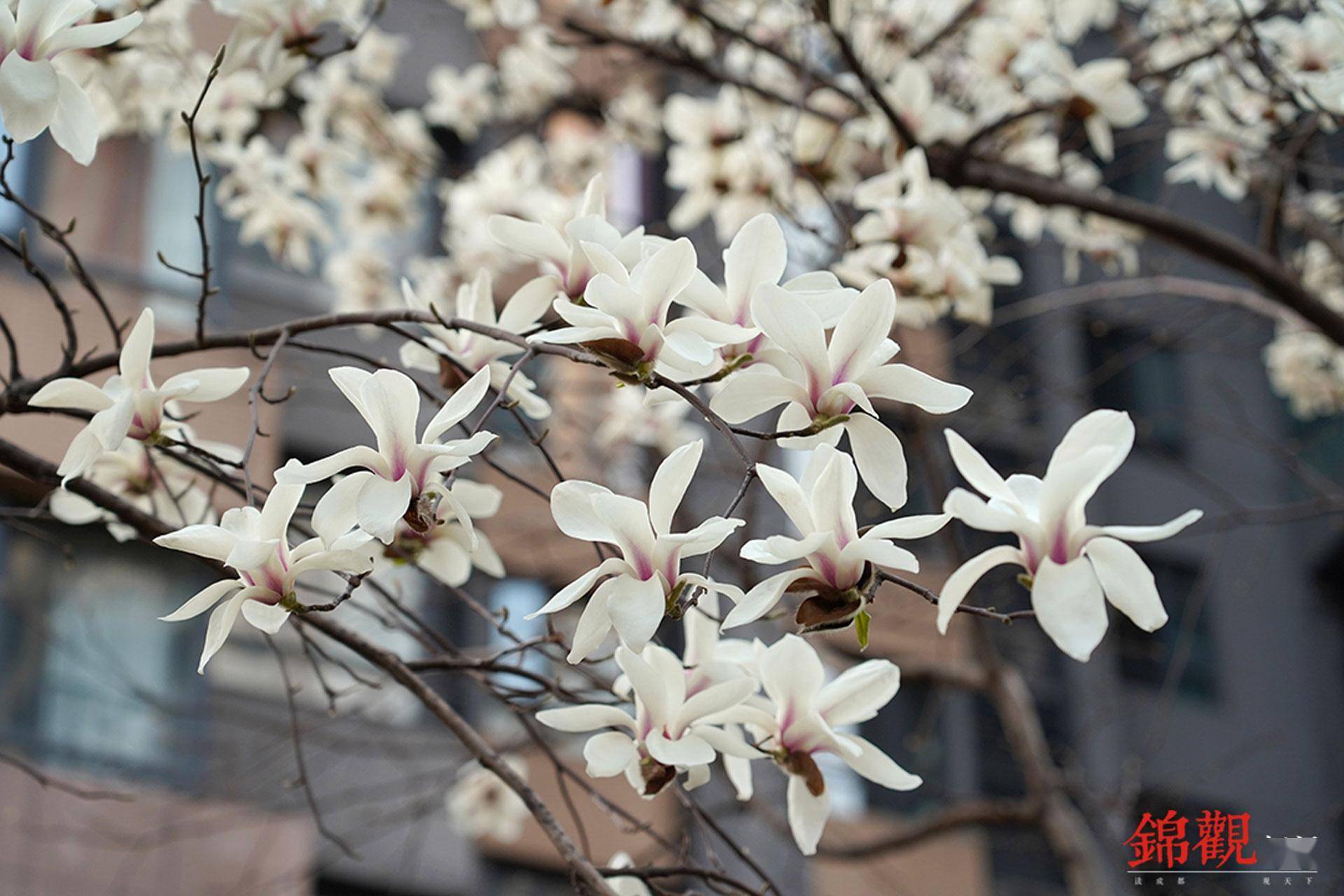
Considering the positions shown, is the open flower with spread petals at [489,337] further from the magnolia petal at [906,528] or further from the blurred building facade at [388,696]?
the blurred building facade at [388,696]

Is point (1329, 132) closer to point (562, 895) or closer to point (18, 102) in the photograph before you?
point (18, 102)

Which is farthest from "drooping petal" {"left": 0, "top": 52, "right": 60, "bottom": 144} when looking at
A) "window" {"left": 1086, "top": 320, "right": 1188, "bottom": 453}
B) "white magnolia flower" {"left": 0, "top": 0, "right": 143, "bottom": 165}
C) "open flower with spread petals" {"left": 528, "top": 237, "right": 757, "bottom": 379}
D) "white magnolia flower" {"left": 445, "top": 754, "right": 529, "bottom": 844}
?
"window" {"left": 1086, "top": 320, "right": 1188, "bottom": 453}

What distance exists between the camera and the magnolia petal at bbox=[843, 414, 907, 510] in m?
1.27

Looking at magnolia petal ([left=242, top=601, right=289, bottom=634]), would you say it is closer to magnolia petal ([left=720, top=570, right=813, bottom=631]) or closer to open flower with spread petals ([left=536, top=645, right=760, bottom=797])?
open flower with spread petals ([left=536, top=645, right=760, bottom=797])

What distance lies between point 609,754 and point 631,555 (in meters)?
0.26

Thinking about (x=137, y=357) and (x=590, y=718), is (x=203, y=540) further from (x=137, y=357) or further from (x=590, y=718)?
(x=590, y=718)

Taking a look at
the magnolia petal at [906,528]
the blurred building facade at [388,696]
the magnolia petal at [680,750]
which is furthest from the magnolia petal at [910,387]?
the blurred building facade at [388,696]

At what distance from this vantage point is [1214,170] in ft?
9.49

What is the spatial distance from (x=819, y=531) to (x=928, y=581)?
720 cm

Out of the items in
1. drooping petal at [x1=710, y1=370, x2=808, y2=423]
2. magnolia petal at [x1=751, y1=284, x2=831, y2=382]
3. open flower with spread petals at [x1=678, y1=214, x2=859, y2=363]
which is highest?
open flower with spread petals at [x1=678, y1=214, x2=859, y2=363]

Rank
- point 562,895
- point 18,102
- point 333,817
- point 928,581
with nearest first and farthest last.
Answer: point 18,102 < point 333,817 < point 562,895 < point 928,581

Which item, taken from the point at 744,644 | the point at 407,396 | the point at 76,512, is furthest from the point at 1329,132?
the point at 76,512

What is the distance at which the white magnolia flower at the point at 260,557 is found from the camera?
1.20 metres

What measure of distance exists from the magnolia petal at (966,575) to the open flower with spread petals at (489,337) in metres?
0.48
